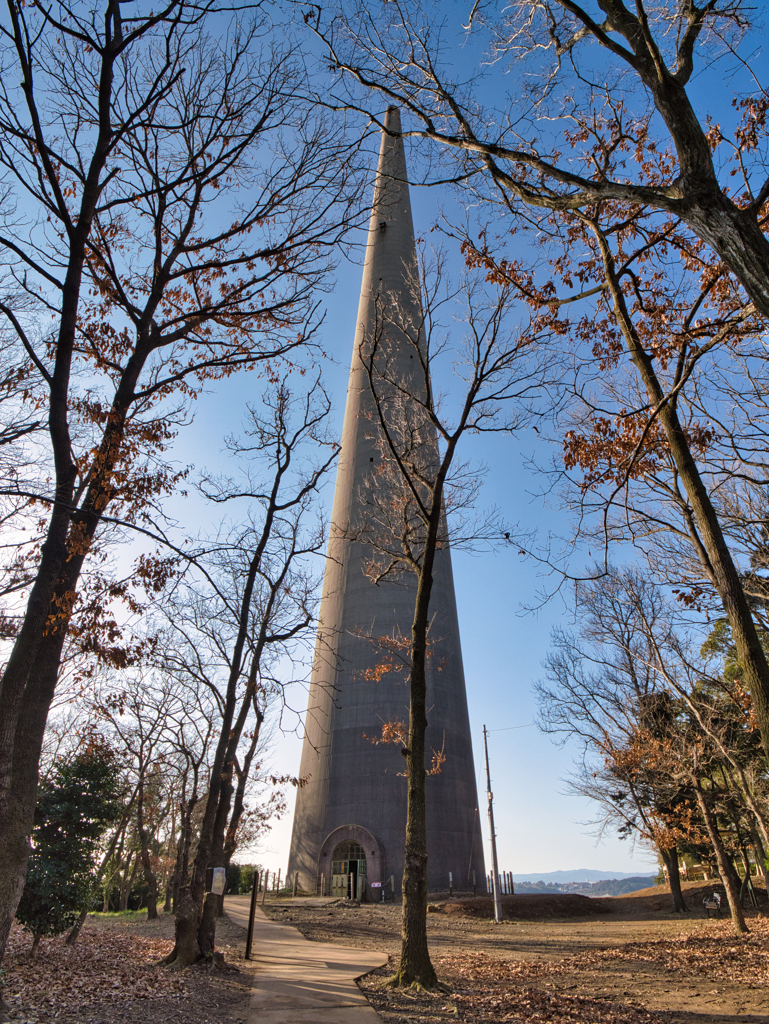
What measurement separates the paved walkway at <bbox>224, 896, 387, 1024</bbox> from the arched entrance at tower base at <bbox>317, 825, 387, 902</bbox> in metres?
7.12

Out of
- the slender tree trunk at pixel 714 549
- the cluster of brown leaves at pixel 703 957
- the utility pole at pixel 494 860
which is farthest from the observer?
the utility pole at pixel 494 860

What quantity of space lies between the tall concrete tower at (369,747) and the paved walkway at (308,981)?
7651 mm

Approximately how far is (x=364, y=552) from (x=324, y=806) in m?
9.90

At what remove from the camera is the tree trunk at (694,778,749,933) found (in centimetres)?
1627

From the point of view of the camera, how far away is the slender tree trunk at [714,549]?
6848 millimetres

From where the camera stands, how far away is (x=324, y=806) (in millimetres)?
23422

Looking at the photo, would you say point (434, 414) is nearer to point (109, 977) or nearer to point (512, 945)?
point (109, 977)

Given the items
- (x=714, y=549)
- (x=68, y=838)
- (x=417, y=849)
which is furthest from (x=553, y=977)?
(x=68, y=838)

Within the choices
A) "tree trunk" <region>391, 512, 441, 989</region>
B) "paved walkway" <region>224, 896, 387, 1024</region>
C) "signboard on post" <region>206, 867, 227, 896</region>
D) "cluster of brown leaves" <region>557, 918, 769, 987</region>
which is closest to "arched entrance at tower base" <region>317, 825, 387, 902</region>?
"paved walkway" <region>224, 896, 387, 1024</region>

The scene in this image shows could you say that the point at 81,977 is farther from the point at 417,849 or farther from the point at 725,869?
the point at 725,869

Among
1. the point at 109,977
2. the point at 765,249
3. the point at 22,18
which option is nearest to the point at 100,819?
the point at 109,977

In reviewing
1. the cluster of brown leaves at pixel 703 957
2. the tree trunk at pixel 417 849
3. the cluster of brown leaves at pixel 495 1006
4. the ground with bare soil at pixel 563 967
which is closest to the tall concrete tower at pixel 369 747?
the ground with bare soil at pixel 563 967

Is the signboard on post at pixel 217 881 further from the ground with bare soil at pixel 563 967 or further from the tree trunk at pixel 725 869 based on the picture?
the tree trunk at pixel 725 869

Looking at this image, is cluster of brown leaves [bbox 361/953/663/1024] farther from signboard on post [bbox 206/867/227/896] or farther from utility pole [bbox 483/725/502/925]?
utility pole [bbox 483/725/502/925]
